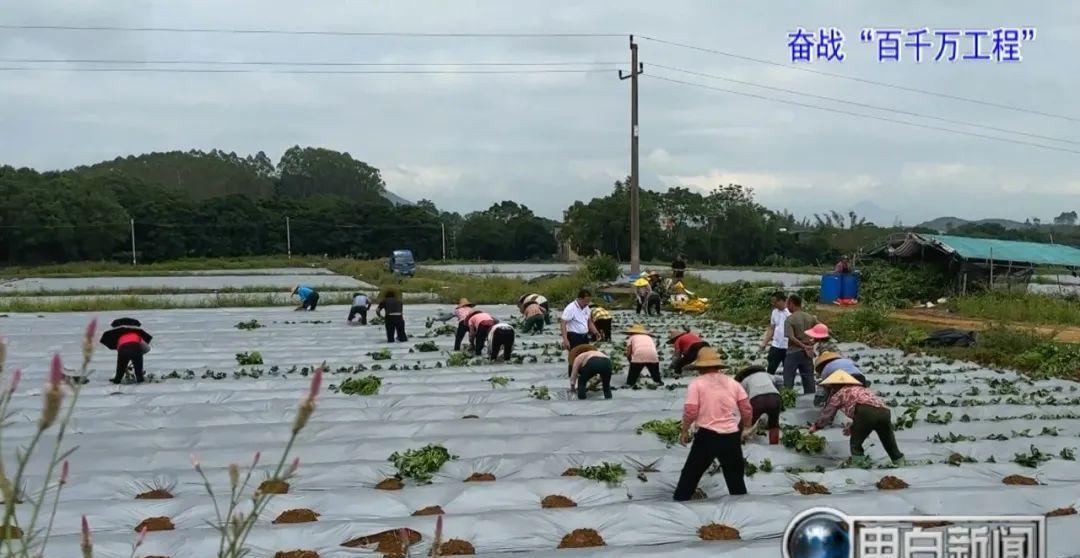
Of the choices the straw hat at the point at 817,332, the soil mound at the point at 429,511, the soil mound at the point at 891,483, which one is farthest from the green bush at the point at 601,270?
the soil mound at the point at 429,511

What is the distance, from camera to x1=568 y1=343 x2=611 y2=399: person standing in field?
10.6 m

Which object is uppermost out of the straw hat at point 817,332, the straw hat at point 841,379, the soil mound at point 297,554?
the straw hat at point 817,332

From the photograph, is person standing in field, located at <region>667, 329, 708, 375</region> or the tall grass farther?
the tall grass

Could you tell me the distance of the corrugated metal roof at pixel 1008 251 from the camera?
23188 mm

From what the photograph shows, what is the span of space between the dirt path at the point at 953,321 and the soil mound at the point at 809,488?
11.0 meters

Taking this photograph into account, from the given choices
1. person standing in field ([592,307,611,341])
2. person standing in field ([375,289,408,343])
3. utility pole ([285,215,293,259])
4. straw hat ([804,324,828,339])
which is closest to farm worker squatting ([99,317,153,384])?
person standing in field ([375,289,408,343])

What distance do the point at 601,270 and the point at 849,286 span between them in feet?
26.6

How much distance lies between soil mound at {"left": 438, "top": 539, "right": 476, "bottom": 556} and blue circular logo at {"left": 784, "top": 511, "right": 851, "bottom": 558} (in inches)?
162

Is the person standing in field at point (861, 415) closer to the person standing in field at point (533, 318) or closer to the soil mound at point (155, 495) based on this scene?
the soil mound at point (155, 495)

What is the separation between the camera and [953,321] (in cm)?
1997

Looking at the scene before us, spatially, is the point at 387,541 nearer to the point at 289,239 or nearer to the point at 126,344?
the point at 126,344

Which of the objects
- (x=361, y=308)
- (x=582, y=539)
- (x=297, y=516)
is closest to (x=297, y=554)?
(x=297, y=516)

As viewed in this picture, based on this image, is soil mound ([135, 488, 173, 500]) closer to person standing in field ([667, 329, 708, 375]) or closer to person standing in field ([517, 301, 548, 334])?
person standing in field ([667, 329, 708, 375])

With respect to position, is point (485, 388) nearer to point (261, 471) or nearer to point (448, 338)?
point (261, 471)
